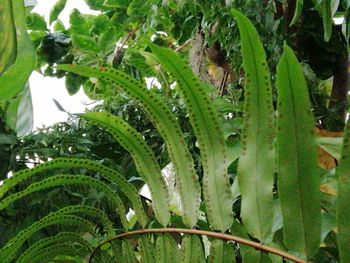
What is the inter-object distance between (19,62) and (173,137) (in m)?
0.54

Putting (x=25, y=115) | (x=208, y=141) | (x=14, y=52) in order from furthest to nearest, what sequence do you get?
(x=25, y=115) < (x=14, y=52) < (x=208, y=141)

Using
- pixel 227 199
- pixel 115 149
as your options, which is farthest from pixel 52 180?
pixel 115 149

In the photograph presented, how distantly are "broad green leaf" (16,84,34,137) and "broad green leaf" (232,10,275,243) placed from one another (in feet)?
2.67

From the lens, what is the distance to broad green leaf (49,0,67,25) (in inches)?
82.9

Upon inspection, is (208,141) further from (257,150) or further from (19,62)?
(19,62)

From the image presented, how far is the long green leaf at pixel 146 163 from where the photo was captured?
27.2 inches

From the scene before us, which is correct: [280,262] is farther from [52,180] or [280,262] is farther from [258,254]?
[52,180]

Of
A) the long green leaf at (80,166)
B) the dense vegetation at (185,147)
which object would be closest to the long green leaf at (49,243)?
the dense vegetation at (185,147)

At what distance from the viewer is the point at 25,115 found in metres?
1.32

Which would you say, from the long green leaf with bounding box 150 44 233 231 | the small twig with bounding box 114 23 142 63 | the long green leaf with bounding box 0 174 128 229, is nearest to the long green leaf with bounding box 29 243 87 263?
the long green leaf with bounding box 0 174 128 229

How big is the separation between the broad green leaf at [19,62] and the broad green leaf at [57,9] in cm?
105

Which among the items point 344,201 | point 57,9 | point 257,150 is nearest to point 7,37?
point 257,150

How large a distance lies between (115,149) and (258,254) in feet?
2.54

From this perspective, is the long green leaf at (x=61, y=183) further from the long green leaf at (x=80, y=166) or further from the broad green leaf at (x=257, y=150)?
the broad green leaf at (x=257, y=150)
